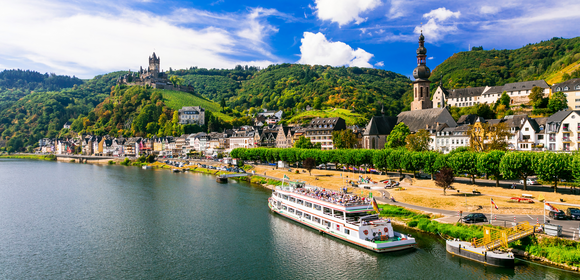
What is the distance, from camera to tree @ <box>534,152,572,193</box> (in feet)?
141

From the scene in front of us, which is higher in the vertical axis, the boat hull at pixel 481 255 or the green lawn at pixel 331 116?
Result: the green lawn at pixel 331 116

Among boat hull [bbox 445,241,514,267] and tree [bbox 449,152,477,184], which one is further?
tree [bbox 449,152,477,184]

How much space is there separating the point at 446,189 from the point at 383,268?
2790cm

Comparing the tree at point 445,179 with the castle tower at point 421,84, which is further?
the castle tower at point 421,84

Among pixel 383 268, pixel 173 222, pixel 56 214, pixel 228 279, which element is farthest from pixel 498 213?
pixel 56 214

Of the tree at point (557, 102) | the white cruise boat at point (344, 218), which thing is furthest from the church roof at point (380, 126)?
the white cruise boat at point (344, 218)

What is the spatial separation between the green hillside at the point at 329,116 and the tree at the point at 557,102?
222 ft

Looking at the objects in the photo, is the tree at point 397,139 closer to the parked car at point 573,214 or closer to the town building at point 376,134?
the town building at point 376,134

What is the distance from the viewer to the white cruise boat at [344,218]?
33.4 meters

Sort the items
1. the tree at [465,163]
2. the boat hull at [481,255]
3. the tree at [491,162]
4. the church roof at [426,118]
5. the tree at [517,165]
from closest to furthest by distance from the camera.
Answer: the boat hull at [481,255], the tree at [517,165], the tree at [491,162], the tree at [465,163], the church roof at [426,118]

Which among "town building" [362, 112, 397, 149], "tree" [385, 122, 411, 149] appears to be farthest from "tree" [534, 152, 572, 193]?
"town building" [362, 112, 397, 149]

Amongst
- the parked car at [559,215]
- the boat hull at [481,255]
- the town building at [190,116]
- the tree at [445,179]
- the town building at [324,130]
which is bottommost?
the boat hull at [481,255]

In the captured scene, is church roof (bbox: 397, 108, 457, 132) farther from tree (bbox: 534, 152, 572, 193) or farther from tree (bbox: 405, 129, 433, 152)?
tree (bbox: 534, 152, 572, 193)

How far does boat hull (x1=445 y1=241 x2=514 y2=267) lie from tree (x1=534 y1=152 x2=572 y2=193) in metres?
22.0
